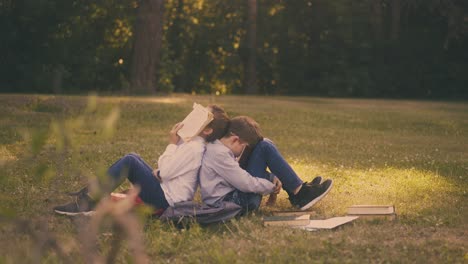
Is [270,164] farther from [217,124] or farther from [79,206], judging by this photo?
[79,206]

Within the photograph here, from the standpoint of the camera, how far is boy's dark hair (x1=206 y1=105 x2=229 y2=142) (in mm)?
6919

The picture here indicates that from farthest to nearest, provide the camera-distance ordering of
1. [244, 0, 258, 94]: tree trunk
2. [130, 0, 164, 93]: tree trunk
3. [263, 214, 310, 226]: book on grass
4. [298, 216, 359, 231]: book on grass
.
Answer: [244, 0, 258, 94]: tree trunk → [130, 0, 164, 93]: tree trunk → [263, 214, 310, 226]: book on grass → [298, 216, 359, 231]: book on grass

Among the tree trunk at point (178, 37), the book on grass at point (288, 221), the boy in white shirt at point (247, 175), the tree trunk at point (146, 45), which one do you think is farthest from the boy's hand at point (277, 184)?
the tree trunk at point (178, 37)

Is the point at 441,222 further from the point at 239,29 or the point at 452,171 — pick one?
the point at 239,29

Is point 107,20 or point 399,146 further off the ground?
point 107,20

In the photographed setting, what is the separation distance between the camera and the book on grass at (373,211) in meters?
6.82

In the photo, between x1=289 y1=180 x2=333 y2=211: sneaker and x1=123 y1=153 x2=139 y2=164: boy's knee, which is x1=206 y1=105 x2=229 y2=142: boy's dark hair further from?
x1=289 y1=180 x2=333 y2=211: sneaker

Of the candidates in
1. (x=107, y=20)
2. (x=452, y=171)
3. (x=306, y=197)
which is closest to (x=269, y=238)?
(x=306, y=197)

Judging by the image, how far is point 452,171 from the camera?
10.1 m

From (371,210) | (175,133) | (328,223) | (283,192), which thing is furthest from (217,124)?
(283,192)

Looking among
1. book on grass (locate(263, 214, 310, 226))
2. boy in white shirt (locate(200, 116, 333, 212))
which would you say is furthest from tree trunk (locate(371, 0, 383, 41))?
book on grass (locate(263, 214, 310, 226))

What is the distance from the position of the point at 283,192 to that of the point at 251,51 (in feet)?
68.9

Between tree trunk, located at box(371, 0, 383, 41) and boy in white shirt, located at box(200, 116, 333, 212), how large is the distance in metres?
22.8

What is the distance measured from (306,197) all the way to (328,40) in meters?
23.0
